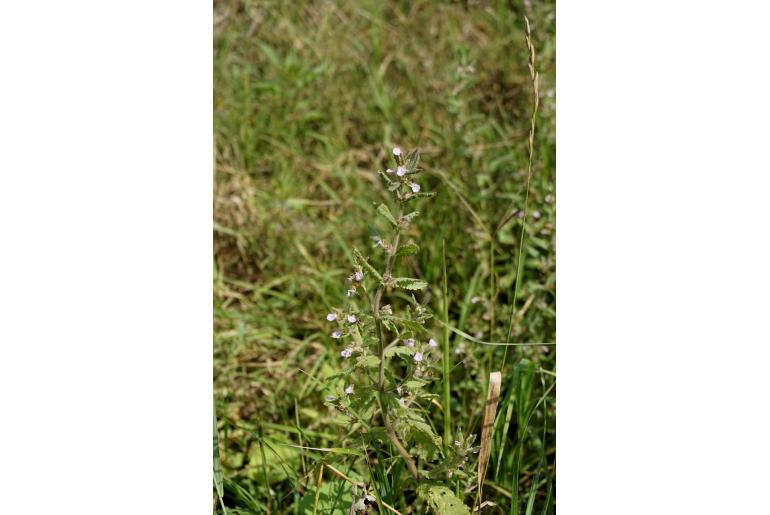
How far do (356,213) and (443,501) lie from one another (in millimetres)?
1605

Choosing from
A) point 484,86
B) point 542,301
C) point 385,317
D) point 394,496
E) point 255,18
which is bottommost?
→ point 394,496

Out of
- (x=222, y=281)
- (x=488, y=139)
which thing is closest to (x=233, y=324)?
(x=222, y=281)

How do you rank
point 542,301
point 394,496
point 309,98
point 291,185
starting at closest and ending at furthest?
1. point 394,496
2. point 542,301
3. point 291,185
4. point 309,98

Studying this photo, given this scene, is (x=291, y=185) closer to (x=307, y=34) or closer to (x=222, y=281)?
(x=222, y=281)

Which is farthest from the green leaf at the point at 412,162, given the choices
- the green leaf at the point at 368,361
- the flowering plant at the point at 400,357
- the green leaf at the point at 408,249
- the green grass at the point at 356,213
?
the green grass at the point at 356,213

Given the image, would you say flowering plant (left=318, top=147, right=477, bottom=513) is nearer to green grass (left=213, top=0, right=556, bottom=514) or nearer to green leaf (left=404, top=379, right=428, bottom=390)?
green leaf (left=404, top=379, right=428, bottom=390)

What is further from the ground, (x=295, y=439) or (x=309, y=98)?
(x=309, y=98)

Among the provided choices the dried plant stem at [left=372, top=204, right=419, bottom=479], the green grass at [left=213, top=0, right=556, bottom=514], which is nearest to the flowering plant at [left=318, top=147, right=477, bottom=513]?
the dried plant stem at [left=372, top=204, right=419, bottom=479]

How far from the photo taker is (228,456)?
6.98 ft

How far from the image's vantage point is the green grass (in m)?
2.01

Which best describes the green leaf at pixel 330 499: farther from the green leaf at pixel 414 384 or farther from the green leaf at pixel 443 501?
the green leaf at pixel 414 384

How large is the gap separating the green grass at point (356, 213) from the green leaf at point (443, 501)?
154 millimetres

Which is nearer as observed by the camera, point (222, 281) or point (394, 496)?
point (394, 496)

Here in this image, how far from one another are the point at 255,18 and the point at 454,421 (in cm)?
230
